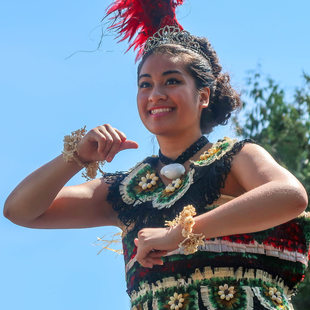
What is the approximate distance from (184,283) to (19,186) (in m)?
1.04

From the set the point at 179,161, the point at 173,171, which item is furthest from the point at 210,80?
the point at 173,171

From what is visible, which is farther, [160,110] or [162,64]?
[162,64]

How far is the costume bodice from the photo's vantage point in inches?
123

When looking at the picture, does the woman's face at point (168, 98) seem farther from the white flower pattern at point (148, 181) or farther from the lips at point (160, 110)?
the white flower pattern at point (148, 181)

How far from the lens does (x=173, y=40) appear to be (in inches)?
156

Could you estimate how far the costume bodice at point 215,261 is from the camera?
3113 millimetres

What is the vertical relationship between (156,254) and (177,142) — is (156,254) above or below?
below

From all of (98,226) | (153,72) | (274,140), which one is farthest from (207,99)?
(274,140)

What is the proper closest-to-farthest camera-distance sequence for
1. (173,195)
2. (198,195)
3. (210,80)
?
1. (198,195)
2. (173,195)
3. (210,80)

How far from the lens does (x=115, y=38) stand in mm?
4293

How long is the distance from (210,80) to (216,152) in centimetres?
61

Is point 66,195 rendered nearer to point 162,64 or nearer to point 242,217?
point 162,64

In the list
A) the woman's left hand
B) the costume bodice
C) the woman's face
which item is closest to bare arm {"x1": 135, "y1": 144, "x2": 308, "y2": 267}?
the woman's left hand

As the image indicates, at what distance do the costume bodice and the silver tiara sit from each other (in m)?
0.73
